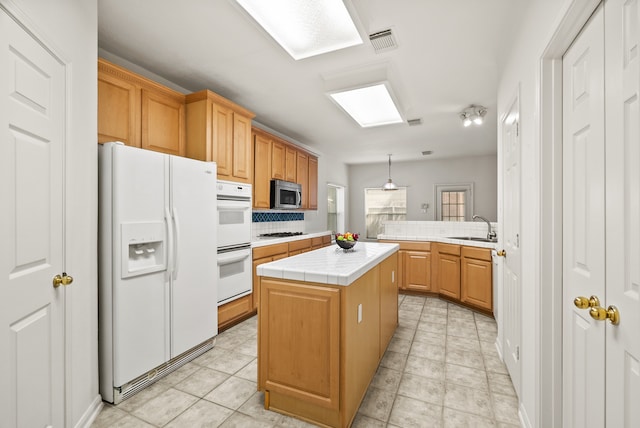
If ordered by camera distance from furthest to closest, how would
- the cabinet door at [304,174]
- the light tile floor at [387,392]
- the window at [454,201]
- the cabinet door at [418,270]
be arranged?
the window at [454,201] → the cabinet door at [304,174] → the cabinet door at [418,270] → the light tile floor at [387,392]

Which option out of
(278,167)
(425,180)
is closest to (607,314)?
(278,167)

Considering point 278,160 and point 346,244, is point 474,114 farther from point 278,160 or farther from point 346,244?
point 278,160

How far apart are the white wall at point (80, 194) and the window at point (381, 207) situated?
668cm

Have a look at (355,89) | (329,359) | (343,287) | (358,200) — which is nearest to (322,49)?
(355,89)

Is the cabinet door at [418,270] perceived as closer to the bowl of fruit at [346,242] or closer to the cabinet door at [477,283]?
the cabinet door at [477,283]

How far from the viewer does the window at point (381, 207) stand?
754 cm

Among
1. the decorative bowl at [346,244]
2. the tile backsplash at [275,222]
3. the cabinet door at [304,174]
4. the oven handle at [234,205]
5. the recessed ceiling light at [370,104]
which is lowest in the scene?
the decorative bowl at [346,244]

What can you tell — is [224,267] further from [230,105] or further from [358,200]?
[358,200]

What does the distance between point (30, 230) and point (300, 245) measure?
11.0 feet

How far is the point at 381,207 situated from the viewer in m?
7.78

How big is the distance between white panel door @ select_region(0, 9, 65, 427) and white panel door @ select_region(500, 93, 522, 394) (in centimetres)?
252

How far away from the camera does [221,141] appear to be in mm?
2977

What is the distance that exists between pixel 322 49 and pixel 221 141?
1382 mm

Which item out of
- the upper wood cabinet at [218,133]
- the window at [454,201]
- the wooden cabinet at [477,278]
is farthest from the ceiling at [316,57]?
the window at [454,201]
